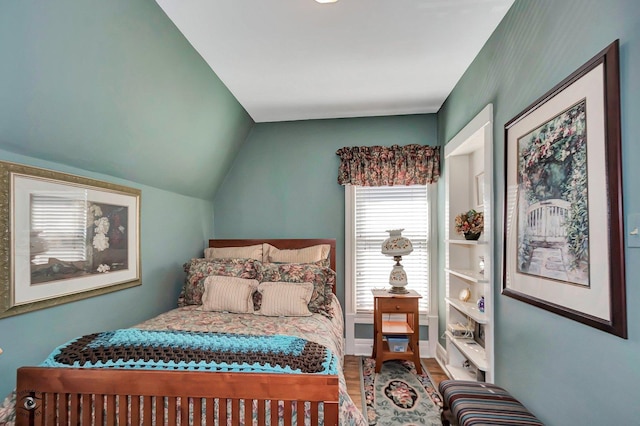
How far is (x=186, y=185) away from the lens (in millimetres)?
3281

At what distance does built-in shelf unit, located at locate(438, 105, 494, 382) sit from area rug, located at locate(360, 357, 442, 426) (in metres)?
0.30

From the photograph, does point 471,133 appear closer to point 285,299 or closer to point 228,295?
point 285,299

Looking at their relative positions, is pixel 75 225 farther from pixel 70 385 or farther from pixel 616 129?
pixel 616 129

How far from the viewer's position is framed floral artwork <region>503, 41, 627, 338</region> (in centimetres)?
116

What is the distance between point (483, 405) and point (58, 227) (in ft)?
8.23

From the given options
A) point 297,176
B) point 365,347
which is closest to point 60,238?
point 297,176

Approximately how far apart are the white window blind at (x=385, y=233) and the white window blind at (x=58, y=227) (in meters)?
2.49

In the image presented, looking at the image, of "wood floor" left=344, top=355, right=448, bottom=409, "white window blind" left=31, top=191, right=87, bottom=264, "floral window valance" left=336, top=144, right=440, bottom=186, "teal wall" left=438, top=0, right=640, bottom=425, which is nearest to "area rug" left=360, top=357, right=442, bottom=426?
"wood floor" left=344, top=355, right=448, bottom=409

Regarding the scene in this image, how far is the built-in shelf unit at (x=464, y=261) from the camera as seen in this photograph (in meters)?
2.56

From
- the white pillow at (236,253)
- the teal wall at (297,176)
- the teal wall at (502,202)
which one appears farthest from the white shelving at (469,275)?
the white pillow at (236,253)

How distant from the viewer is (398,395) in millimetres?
2746

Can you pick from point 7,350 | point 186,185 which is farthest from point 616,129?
point 186,185

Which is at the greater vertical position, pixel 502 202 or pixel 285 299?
pixel 502 202

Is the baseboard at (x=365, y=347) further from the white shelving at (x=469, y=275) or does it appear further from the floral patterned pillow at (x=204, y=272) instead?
the floral patterned pillow at (x=204, y=272)
